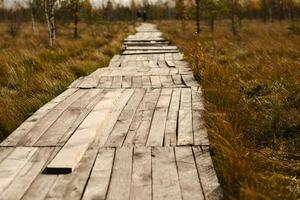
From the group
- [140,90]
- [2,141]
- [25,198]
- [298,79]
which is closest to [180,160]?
[25,198]

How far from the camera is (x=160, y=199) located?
219 centimetres

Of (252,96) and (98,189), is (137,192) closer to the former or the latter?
(98,189)

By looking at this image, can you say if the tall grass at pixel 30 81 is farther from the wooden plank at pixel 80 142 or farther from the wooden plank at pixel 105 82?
the wooden plank at pixel 80 142

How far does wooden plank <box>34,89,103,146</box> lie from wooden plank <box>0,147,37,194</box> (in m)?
0.17

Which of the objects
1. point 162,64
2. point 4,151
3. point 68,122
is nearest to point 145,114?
point 68,122

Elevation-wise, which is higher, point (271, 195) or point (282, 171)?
point (271, 195)

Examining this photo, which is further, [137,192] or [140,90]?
[140,90]

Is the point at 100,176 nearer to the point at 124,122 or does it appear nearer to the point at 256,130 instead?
the point at 124,122

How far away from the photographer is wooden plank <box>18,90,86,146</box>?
324 centimetres

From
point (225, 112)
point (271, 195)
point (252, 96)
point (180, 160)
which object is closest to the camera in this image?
point (271, 195)

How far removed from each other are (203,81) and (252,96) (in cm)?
71

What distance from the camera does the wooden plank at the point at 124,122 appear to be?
3182 millimetres

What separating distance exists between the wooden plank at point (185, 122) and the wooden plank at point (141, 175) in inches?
14.4

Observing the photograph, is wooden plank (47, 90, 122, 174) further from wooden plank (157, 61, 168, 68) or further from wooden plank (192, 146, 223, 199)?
wooden plank (157, 61, 168, 68)
